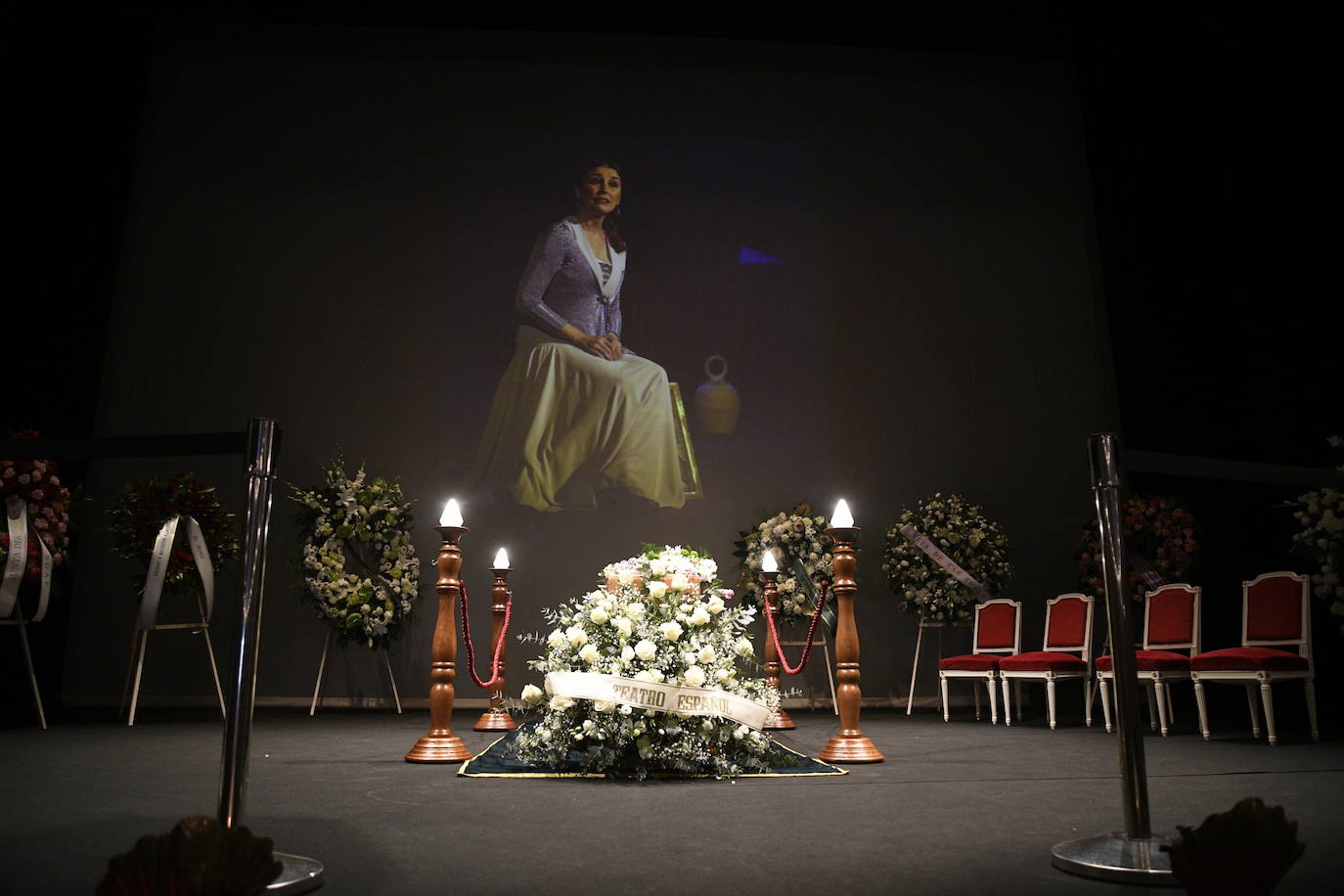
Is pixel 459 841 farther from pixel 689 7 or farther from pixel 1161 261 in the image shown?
pixel 689 7

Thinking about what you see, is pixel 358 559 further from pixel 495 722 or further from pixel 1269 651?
pixel 1269 651

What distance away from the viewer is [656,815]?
2.89 metres

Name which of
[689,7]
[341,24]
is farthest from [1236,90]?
[341,24]

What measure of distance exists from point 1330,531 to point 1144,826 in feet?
14.9

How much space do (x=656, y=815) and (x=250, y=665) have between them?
141cm

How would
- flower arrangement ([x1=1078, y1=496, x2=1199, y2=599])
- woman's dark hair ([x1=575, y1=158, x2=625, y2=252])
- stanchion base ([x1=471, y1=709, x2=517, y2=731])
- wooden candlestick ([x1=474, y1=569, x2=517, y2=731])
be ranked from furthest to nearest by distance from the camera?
1. woman's dark hair ([x1=575, y1=158, x2=625, y2=252])
2. flower arrangement ([x1=1078, y1=496, x2=1199, y2=599])
3. stanchion base ([x1=471, y1=709, x2=517, y2=731])
4. wooden candlestick ([x1=474, y1=569, x2=517, y2=731])

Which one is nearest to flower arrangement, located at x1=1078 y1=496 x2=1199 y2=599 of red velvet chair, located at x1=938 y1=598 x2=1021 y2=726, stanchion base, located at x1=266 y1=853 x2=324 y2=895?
red velvet chair, located at x1=938 y1=598 x2=1021 y2=726

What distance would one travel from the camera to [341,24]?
9.05 meters

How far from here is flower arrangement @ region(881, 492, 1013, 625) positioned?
25.4 feet

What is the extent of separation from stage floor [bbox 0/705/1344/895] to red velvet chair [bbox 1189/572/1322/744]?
0.38m

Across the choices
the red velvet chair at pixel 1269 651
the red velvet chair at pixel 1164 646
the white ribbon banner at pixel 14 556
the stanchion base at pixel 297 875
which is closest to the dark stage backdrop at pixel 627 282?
the red velvet chair at pixel 1164 646

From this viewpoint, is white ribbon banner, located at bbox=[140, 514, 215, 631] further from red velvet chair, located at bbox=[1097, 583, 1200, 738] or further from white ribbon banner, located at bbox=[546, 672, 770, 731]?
red velvet chair, located at bbox=[1097, 583, 1200, 738]

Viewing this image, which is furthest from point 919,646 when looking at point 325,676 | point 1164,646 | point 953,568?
point 325,676

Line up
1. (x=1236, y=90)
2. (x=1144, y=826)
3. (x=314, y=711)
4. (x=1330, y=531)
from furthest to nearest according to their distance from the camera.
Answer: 1. (x=314, y=711)
2. (x=1236, y=90)
3. (x=1330, y=531)
4. (x=1144, y=826)
